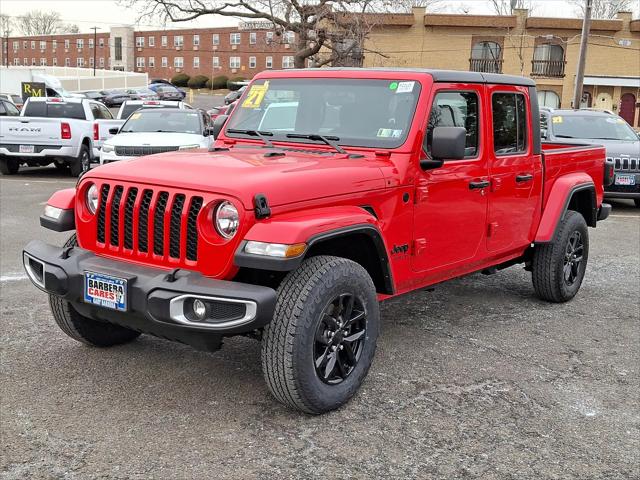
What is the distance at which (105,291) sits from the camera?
4.00 meters

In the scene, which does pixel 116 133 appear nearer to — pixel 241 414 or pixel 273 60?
pixel 241 414

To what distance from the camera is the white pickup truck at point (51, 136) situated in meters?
15.4

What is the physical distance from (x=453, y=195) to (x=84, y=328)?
2.61m

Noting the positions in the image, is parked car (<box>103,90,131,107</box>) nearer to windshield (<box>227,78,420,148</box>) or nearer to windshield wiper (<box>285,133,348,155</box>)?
windshield (<box>227,78,420,148</box>)

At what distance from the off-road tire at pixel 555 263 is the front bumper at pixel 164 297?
3518mm

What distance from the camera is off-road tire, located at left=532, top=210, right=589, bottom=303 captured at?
254 inches

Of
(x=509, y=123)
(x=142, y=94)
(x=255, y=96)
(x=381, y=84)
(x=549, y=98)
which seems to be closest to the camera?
(x=381, y=84)

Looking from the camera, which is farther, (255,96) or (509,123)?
(509,123)

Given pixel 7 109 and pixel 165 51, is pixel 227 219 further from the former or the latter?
pixel 165 51

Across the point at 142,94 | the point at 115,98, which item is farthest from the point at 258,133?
the point at 115,98

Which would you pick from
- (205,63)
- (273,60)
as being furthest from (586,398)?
(205,63)

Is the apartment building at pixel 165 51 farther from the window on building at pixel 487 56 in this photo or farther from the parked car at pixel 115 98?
the window on building at pixel 487 56

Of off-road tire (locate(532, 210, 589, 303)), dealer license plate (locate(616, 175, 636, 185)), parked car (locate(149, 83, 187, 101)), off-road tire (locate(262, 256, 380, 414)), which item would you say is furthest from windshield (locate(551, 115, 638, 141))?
parked car (locate(149, 83, 187, 101))

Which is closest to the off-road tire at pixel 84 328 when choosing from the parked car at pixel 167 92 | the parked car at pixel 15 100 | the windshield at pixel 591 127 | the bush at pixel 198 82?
the windshield at pixel 591 127
